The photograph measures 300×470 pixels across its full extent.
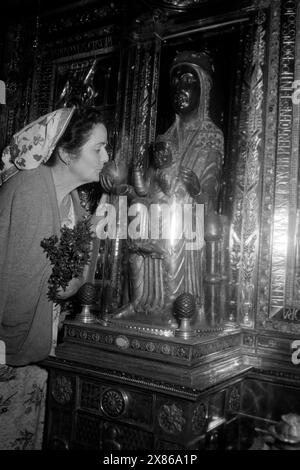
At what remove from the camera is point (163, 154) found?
2.79m

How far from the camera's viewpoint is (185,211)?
111 inches

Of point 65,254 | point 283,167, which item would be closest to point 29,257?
point 65,254

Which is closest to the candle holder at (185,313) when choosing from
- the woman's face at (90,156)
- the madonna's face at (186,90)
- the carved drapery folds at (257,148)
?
the carved drapery folds at (257,148)

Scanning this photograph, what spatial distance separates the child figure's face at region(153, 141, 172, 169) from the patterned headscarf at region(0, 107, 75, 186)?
62 centimetres

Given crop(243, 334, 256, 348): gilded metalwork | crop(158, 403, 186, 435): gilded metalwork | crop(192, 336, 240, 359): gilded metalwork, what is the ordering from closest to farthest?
crop(158, 403, 186, 435): gilded metalwork → crop(192, 336, 240, 359): gilded metalwork → crop(243, 334, 256, 348): gilded metalwork

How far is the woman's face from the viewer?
9.30 feet

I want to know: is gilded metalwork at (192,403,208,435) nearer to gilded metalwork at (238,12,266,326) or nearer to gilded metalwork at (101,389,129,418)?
gilded metalwork at (101,389,129,418)

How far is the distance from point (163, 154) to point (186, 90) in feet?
1.95

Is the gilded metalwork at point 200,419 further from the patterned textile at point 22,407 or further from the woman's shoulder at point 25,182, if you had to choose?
the woman's shoulder at point 25,182

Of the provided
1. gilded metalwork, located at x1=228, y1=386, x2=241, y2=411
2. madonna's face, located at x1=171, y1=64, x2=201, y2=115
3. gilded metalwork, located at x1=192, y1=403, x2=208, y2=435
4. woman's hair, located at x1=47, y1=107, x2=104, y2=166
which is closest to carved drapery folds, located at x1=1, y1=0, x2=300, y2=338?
madonna's face, located at x1=171, y1=64, x2=201, y2=115

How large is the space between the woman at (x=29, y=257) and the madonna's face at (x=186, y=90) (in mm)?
658

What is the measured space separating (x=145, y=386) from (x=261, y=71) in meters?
2.23

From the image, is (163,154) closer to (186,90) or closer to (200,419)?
(186,90)

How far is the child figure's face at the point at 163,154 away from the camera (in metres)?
2.79
